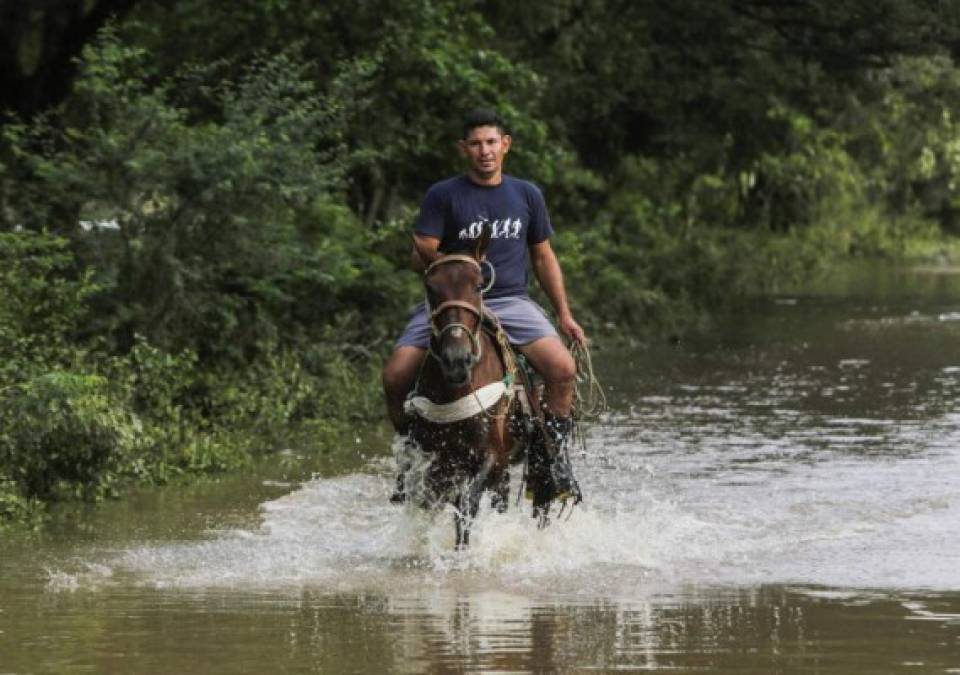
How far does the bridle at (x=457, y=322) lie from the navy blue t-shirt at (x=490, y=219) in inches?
16.8

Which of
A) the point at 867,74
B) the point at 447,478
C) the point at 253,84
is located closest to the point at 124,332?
the point at 253,84

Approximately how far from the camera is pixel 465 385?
10195 millimetres

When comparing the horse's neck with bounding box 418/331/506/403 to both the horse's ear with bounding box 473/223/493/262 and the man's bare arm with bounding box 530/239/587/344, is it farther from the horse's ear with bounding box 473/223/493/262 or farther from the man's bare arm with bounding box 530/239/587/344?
the man's bare arm with bounding box 530/239/587/344

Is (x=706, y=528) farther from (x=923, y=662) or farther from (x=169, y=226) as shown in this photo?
(x=169, y=226)

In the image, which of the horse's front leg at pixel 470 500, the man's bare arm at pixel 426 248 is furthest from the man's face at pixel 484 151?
the horse's front leg at pixel 470 500

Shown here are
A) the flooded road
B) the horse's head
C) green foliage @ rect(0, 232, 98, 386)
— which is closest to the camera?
the flooded road

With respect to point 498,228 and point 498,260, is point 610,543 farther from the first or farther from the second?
point 498,228

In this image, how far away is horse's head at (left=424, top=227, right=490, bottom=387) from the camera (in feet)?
32.1

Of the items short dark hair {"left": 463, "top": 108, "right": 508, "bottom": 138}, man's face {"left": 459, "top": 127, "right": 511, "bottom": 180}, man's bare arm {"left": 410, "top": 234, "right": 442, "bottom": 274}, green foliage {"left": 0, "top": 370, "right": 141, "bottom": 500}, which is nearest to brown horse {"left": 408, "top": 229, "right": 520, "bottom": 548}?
man's bare arm {"left": 410, "top": 234, "right": 442, "bottom": 274}

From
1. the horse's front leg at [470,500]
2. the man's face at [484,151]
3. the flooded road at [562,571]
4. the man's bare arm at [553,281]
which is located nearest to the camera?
the flooded road at [562,571]

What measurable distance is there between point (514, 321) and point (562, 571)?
1.50 metres

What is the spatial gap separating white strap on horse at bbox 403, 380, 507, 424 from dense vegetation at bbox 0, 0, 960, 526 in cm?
293

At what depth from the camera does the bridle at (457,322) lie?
32.6 ft

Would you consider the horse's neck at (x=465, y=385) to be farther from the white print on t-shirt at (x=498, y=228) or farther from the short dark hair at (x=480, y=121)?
the short dark hair at (x=480, y=121)
